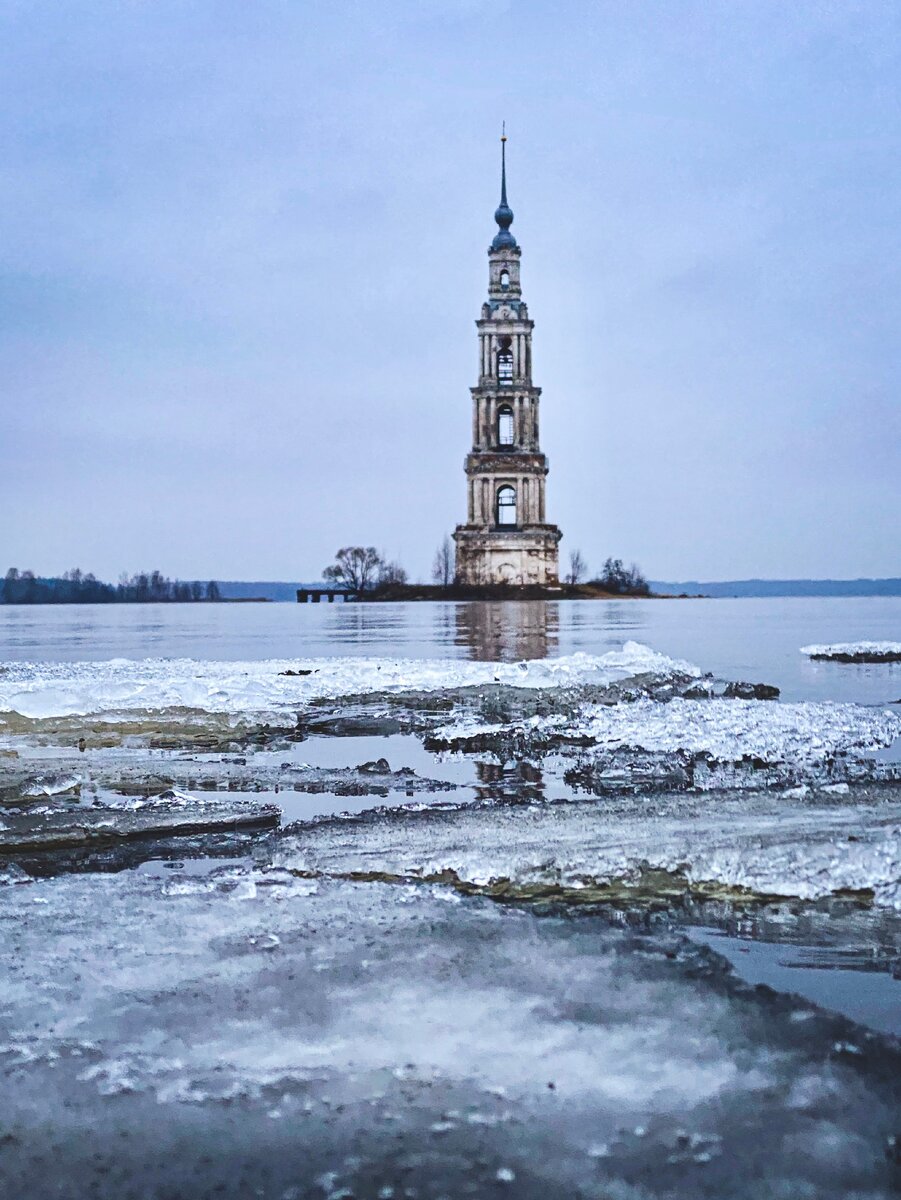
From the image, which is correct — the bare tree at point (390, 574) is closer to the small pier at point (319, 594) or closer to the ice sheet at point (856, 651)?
the small pier at point (319, 594)

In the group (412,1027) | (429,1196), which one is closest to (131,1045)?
(412,1027)

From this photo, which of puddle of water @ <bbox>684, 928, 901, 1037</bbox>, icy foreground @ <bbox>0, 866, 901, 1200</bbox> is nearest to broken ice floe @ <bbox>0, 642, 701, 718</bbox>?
icy foreground @ <bbox>0, 866, 901, 1200</bbox>

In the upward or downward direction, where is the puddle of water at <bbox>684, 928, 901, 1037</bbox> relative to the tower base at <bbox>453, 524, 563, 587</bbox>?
downward

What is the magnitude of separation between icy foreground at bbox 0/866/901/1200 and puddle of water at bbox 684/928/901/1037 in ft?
0.47

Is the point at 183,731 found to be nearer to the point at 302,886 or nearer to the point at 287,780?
the point at 287,780

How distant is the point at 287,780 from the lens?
8.64 metres

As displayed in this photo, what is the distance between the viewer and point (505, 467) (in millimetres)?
114812

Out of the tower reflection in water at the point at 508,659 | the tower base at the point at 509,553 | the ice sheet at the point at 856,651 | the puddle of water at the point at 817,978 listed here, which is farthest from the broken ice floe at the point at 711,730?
the tower base at the point at 509,553

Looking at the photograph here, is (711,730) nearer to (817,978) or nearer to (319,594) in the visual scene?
(817,978)

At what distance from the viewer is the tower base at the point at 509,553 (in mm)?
113000

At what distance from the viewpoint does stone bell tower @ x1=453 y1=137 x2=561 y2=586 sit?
372 ft

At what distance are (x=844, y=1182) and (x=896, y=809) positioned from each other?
465 cm

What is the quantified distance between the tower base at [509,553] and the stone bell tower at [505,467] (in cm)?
11

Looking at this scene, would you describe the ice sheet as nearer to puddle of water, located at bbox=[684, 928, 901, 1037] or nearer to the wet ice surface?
the wet ice surface
